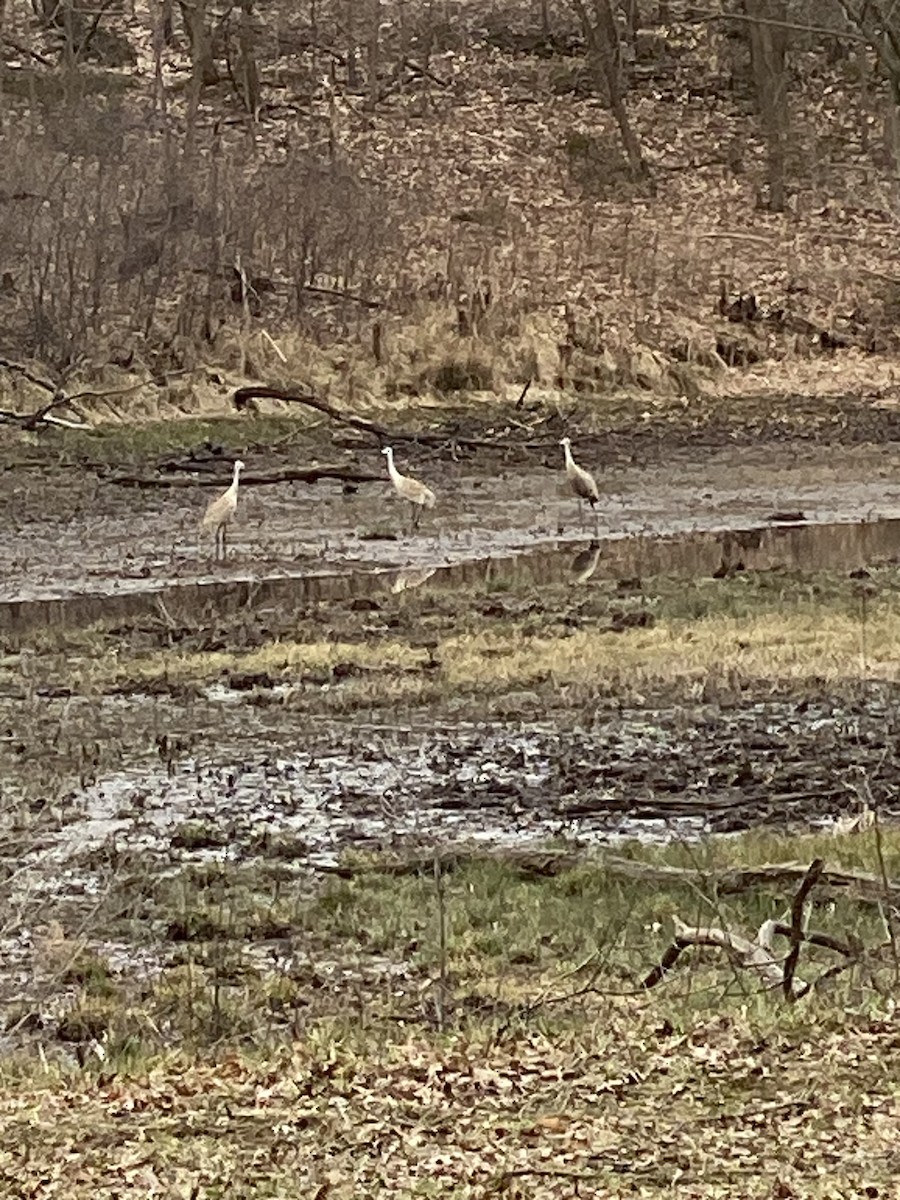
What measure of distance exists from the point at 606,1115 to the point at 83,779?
22.6 feet

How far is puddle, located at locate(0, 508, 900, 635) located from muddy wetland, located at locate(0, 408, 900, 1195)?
0.20ft

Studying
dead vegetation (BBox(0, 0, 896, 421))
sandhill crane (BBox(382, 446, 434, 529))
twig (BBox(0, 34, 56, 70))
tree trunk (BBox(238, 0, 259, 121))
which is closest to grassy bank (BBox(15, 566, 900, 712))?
sandhill crane (BBox(382, 446, 434, 529))

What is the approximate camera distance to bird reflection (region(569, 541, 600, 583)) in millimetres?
19297

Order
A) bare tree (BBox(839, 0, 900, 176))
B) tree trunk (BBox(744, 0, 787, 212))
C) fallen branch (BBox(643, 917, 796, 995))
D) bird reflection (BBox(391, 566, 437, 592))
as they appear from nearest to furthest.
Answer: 1. fallen branch (BBox(643, 917, 796, 995))
2. bird reflection (BBox(391, 566, 437, 592))
3. bare tree (BBox(839, 0, 900, 176))
4. tree trunk (BBox(744, 0, 787, 212))

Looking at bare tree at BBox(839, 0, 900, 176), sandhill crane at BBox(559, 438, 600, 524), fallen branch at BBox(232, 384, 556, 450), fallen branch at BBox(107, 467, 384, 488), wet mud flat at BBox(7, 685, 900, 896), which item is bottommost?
fallen branch at BBox(232, 384, 556, 450)

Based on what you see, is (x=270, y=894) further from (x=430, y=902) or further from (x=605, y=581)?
(x=605, y=581)

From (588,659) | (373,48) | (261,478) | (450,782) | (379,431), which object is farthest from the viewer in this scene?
(373,48)

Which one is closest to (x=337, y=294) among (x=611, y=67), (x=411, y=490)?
(x=411, y=490)

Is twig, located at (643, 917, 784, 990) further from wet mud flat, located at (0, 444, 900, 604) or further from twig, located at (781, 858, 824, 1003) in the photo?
wet mud flat, located at (0, 444, 900, 604)

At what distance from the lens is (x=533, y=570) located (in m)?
19.7

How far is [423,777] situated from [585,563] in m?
7.51

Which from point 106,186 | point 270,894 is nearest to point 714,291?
point 106,186

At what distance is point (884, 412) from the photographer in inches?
1150

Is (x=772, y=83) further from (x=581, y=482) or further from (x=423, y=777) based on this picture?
(x=423, y=777)
